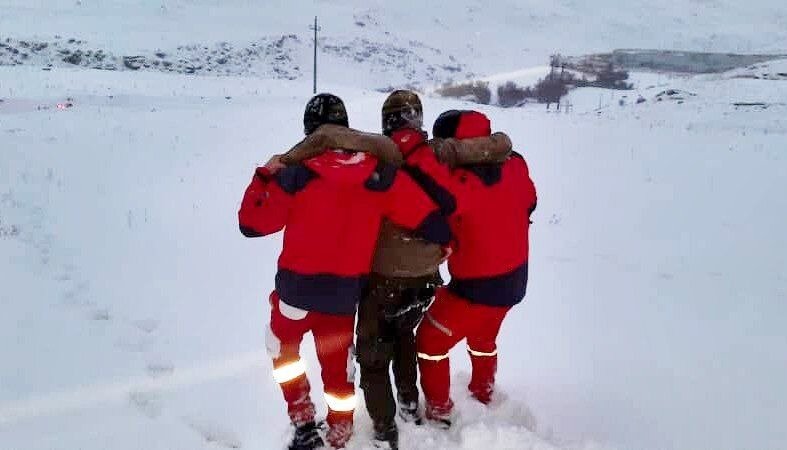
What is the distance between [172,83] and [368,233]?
970 inches

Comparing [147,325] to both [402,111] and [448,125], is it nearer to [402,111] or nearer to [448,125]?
[402,111]

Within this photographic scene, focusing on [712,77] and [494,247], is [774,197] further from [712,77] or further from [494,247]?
[712,77]

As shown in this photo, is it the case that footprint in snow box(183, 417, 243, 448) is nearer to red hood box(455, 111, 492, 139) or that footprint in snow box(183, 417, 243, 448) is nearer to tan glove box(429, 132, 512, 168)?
tan glove box(429, 132, 512, 168)

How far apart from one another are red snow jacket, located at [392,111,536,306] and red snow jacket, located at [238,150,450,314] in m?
0.12

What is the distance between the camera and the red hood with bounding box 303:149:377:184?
2631mm

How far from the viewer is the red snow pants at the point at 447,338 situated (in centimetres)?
314

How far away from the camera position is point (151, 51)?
36.0 meters

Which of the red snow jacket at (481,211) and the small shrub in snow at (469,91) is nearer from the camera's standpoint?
the red snow jacket at (481,211)

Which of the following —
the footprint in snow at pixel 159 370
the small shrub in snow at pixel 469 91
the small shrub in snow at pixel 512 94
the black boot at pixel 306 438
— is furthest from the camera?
the small shrub in snow at pixel 512 94

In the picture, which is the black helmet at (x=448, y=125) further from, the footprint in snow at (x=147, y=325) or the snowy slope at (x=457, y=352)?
the footprint in snow at (x=147, y=325)

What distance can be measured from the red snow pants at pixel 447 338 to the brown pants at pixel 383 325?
13 centimetres

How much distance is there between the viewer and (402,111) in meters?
2.94

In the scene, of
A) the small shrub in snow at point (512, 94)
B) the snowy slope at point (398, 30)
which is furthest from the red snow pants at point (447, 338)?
the small shrub in snow at point (512, 94)

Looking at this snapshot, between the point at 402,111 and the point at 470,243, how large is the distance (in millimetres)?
751
